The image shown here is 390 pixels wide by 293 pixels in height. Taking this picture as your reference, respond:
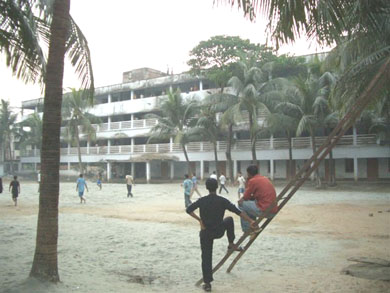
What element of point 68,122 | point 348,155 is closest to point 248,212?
point 348,155

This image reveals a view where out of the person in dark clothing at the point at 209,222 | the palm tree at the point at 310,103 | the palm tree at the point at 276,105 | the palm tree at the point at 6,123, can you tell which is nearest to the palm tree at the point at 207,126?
the palm tree at the point at 276,105

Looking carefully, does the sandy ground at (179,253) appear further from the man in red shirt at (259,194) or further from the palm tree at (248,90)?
the palm tree at (248,90)

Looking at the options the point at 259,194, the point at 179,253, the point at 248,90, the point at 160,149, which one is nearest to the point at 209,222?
the point at 259,194

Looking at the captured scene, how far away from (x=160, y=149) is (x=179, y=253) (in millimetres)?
30453

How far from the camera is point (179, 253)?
7.54 metres

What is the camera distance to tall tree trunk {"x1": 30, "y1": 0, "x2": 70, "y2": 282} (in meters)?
5.02

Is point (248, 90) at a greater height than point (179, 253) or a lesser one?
greater

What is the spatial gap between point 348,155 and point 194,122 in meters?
12.1

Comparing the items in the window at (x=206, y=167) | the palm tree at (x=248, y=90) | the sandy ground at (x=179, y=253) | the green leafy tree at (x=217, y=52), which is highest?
the green leafy tree at (x=217, y=52)

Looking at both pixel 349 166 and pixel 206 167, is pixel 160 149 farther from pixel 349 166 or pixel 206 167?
pixel 349 166

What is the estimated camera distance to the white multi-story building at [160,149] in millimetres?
28906

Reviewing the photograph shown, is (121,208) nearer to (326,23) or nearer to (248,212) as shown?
(248,212)

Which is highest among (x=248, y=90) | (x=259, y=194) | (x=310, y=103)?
(x=248, y=90)

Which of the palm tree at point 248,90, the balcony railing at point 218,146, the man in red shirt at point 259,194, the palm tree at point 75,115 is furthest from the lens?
the palm tree at point 75,115
